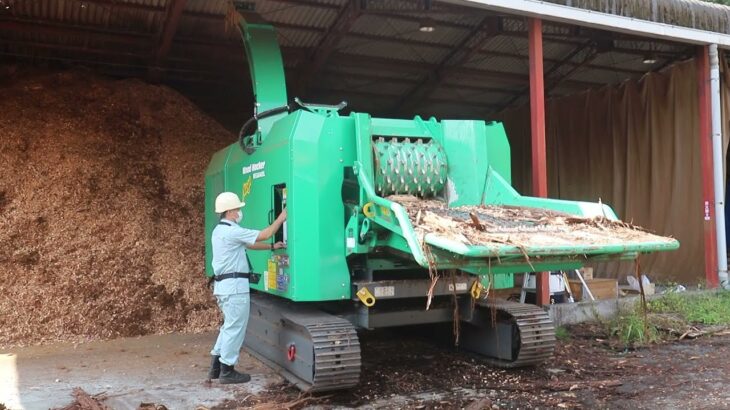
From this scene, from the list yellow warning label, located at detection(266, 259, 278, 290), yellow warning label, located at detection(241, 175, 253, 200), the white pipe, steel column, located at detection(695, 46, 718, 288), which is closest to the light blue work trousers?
yellow warning label, located at detection(266, 259, 278, 290)

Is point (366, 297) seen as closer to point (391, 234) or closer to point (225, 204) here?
point (391, 234)

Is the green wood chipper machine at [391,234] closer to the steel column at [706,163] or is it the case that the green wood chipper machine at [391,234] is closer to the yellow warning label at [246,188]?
the yellow warning label at [246,188]

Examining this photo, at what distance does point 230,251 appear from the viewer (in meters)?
5.09

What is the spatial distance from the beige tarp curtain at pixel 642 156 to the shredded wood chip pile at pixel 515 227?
5.47 metres

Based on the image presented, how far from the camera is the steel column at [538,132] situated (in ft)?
23.7

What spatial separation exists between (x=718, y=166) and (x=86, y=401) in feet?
27.7

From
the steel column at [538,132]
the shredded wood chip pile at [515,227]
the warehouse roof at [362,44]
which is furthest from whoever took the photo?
the warehouse roof at [362,44]

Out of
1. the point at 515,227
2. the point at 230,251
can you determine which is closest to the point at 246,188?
the point at 230,251

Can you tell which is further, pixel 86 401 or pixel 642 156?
pixel 642 156

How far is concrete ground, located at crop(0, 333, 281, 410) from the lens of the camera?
4.75 metres

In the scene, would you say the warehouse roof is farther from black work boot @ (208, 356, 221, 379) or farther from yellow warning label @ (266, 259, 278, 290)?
black work boot @ (208, 356, 221, 379)

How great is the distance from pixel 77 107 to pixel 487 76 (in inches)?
289

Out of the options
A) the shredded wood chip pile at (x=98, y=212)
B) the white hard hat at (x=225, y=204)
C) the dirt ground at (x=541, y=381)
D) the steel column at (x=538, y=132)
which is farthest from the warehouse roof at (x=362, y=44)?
the dirt ground at (x=541, y=381)

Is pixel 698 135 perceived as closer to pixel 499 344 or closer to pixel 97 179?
pixel 499 344
